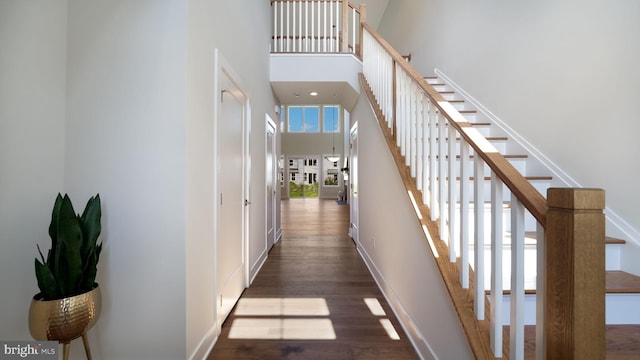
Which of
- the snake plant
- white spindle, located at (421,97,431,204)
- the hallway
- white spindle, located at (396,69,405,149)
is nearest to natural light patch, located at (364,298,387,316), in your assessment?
the hallway

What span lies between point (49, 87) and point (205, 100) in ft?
2.64

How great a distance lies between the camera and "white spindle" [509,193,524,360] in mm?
892

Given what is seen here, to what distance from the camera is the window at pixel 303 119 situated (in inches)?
509

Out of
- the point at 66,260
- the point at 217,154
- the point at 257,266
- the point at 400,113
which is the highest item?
the point at 400,113

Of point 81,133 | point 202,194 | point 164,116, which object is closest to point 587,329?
point 202,194

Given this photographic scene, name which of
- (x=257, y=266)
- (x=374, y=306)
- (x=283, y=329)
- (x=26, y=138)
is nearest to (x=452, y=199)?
(x=374, y=306)

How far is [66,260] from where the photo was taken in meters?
1.21

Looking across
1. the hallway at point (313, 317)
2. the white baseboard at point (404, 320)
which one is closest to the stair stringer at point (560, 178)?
the white baseboard at point (404, 320)

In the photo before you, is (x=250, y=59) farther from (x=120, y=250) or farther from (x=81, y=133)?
(x=120, y=250)

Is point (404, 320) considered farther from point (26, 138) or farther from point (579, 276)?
point (26, 138)

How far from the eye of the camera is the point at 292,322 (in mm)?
2115

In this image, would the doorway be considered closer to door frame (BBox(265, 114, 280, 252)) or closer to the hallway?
door frame (BBox(265, 114, 280, 252))

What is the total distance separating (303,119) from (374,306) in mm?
11444

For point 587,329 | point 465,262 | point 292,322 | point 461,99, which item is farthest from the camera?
point 461,99
